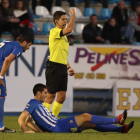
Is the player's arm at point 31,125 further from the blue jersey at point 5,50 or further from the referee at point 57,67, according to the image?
the referee at point 57,67

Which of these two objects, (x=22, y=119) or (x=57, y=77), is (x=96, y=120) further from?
(x=57, y=77)

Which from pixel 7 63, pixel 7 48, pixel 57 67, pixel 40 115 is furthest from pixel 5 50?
pixel 57 67

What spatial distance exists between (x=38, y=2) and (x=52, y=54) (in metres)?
7.46

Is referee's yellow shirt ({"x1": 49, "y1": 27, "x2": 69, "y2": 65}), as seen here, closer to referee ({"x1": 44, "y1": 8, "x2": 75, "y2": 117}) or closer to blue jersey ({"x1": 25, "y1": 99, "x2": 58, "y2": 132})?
referee ({"x1": 44, "y1": 8, "x2": 75, "y2": 117})

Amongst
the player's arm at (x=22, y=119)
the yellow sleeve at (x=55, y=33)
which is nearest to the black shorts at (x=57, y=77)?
the yellow sleeve at (x=55, y=33)

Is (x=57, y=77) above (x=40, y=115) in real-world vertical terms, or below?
above

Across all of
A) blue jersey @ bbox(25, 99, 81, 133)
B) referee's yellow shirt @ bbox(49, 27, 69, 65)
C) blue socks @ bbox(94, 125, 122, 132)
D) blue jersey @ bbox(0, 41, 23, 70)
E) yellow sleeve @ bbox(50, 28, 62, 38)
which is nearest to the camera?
blue jersey @ bbox(25, 99, 81, 133)

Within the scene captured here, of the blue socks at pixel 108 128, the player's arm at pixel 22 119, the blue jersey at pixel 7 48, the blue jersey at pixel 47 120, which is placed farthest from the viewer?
the blue jersey at pixel 7 48

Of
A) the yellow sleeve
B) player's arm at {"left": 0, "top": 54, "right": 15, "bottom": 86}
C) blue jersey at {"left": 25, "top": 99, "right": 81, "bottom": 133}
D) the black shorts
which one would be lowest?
blue jersey at {"left": 25, "top": 99, "right": 81, "bottom": 133}

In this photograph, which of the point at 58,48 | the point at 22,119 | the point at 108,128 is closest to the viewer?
the point at 22,119

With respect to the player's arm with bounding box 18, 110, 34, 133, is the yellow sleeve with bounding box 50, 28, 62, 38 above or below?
above

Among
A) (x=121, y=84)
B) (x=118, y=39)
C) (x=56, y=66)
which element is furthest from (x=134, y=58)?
(x=56, y=66)

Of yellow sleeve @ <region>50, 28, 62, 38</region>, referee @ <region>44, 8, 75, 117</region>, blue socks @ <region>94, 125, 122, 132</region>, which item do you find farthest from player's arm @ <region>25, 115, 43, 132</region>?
yellow sleeve @ <region>50, 28, 62, 38</region>

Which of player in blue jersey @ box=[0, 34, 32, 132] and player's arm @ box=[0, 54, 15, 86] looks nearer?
player's arm @ box=[0, 54, 15, 86]
